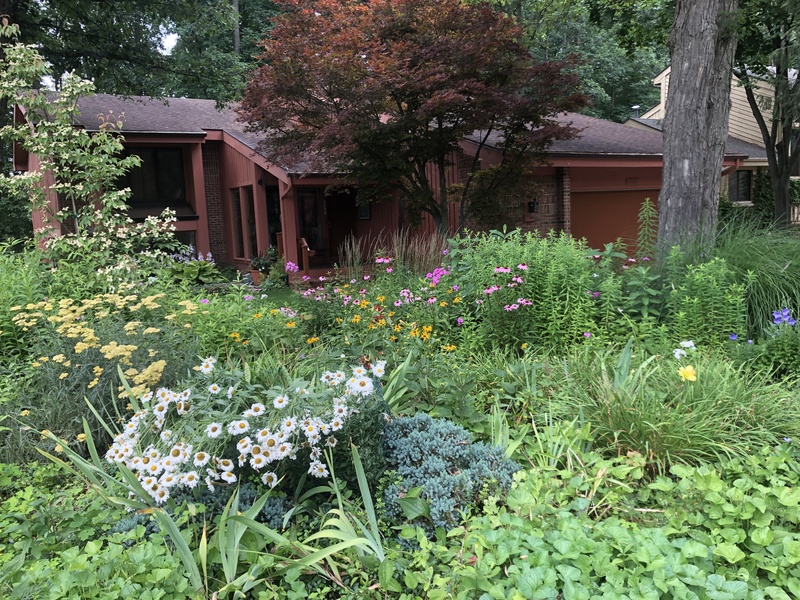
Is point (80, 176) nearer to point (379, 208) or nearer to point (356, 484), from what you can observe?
point (356, 484)

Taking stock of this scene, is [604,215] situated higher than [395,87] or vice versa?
[395,87]

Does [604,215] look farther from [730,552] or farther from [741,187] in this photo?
[730,552]

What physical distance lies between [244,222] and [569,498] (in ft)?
50.1

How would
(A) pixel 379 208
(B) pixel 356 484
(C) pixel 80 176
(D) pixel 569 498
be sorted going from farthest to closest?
(A) pixel 379 208, (C) pixel 80 176, (B) pixel 356 484, (D) pixel 569 498

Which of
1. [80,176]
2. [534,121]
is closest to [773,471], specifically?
[80,176]

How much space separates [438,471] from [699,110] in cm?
580

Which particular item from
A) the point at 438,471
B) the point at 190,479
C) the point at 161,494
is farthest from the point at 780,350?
the point at 161,494

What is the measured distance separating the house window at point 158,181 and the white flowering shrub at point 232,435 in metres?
14.6

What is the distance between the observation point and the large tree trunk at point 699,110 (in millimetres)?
6375

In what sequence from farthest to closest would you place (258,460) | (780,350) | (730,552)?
(780,350), (258,460), (730,552)

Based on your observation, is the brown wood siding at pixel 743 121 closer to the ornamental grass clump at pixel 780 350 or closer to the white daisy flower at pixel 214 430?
the ornamental grass clump at pixel 780 350

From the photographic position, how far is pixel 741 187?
21016 mm

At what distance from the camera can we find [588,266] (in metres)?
5.03

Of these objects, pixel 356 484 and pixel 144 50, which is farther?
pixel 144 50
